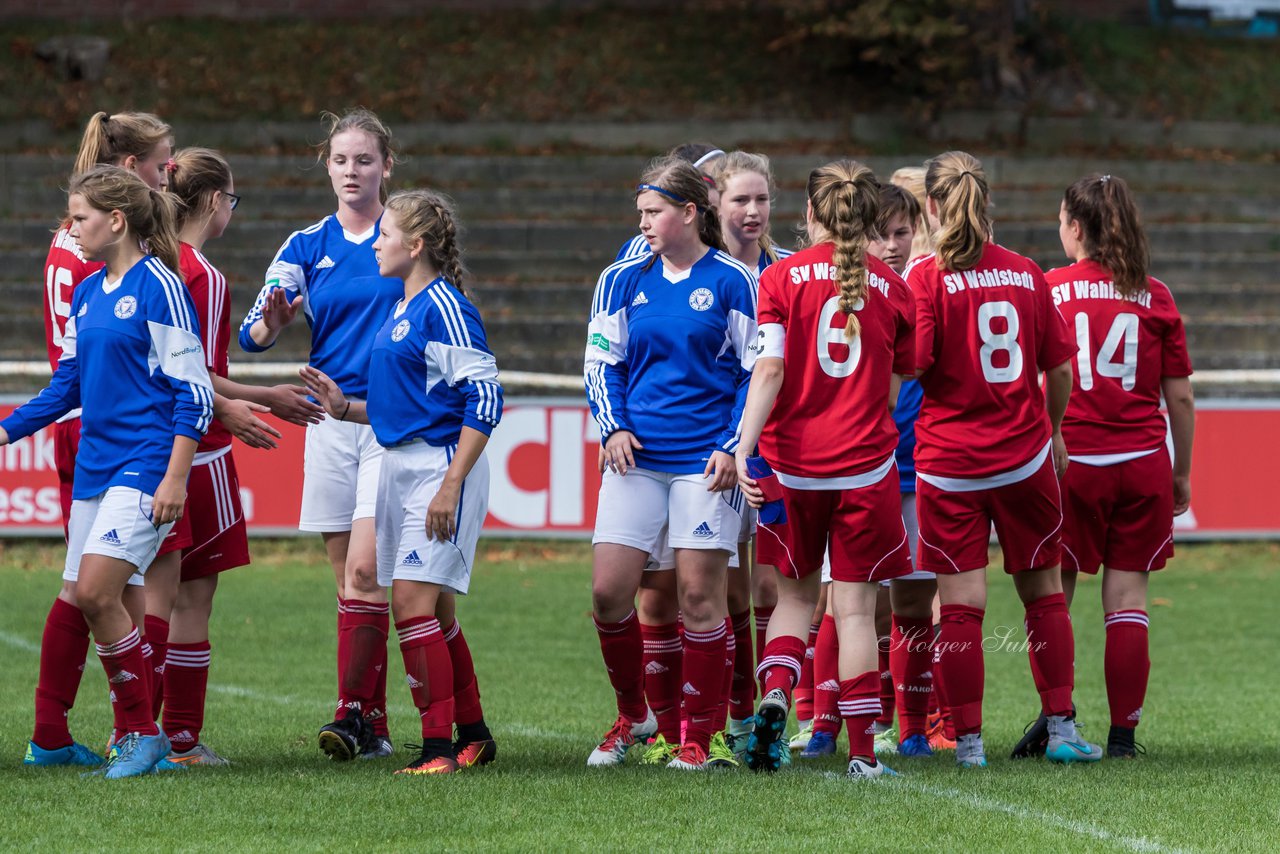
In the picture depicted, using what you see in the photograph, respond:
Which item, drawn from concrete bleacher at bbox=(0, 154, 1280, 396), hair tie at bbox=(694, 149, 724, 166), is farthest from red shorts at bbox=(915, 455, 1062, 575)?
concrete bleacher at bbox=(0, 154, 1280, 396)

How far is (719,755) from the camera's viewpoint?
5.46 meters

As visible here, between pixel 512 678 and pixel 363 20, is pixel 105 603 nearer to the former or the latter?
pixel 512 678

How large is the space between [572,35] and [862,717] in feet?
60.4

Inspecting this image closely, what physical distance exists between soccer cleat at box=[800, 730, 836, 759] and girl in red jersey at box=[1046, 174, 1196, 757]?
979 millimetres

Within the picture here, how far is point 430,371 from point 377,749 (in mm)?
1430

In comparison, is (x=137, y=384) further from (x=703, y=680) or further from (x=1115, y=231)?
(x=1115, y=231)

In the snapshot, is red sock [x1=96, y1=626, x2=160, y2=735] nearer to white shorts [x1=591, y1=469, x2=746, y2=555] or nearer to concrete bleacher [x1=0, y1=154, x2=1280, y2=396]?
white shorts [x1=591, y1=469, x2=746, y2=555]

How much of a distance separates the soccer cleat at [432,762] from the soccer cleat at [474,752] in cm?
11

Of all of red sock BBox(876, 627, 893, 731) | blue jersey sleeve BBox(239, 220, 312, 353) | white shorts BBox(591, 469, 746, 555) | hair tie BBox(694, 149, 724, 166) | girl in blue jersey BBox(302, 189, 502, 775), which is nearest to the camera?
girl in blue jersey BBox(302, 189, 502, 775)

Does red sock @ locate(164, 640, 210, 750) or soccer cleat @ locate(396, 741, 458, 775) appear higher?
red sock @ locate(164, 640, 210, 750)

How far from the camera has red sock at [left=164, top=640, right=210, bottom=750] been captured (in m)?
5.70

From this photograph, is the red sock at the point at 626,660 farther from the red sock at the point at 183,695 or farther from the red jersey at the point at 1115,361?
the red jersey at the point at 1115,361

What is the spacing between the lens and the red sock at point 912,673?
20.2 feet

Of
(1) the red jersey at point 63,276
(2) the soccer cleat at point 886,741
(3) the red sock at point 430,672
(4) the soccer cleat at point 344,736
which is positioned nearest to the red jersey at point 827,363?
(3) the red sock at point 430,672
